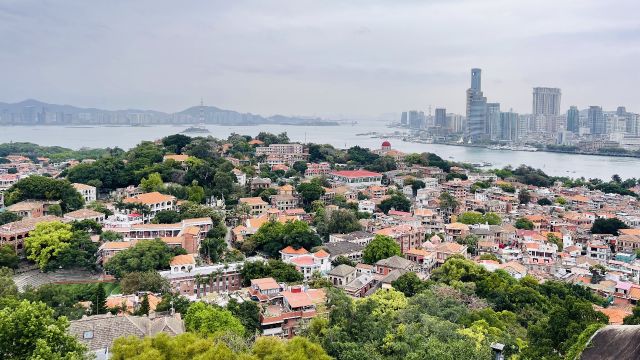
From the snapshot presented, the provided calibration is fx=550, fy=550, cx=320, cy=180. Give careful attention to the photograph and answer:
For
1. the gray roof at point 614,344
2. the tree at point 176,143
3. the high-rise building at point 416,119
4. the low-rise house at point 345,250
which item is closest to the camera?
the gray roof at point 614,344

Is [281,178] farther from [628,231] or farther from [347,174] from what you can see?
[628,231]

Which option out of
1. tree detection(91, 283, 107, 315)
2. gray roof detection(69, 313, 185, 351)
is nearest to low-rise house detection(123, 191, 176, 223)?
tree detection(91, 283, 107, 315)

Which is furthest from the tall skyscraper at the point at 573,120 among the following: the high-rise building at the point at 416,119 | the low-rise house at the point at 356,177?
the low-rise house at the point at 356,177

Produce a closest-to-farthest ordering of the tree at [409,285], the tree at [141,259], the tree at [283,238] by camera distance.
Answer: the tree at [409,285] < the tree at [141,259] < the tree at [283,238]

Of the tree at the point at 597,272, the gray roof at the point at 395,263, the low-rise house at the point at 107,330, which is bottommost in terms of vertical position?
the tree at the point at 597,272

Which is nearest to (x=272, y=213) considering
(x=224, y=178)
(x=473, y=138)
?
(x=224, y=178)

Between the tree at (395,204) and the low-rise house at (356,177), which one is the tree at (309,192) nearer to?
the tree at (395,204)
